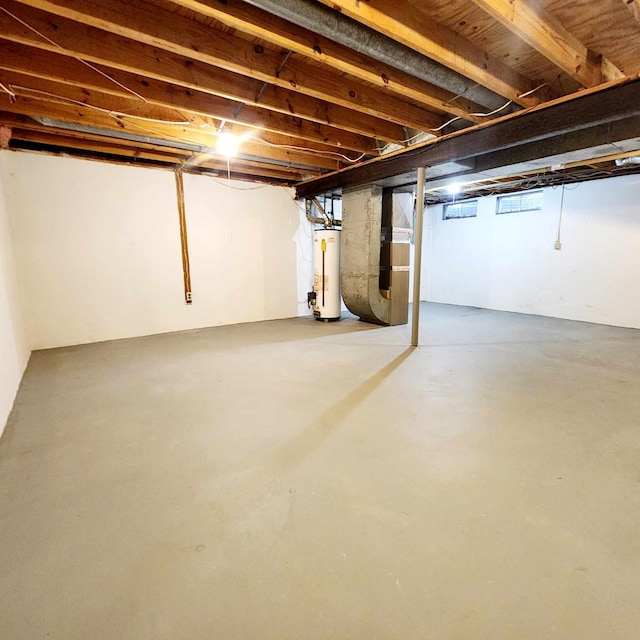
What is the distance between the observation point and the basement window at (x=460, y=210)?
6906mm

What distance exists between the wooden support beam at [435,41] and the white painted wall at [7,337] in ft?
9.30

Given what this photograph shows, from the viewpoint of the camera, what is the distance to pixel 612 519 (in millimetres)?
1305

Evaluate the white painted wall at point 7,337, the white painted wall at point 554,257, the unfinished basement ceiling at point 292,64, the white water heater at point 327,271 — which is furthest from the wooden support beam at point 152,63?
the white painted wall at point 554,257

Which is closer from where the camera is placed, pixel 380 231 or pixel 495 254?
pixel 380 231

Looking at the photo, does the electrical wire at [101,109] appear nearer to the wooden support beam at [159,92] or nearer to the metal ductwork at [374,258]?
the wooden support beam at [159,92]

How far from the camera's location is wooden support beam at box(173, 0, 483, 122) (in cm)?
170

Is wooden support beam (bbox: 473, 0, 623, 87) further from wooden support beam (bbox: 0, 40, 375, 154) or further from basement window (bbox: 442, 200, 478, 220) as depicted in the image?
basement window (bbox: 442, 200, 478, 220)

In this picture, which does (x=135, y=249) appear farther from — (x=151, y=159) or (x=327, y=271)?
(x=327, y=271)

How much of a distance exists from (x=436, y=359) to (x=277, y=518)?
244 centimetres

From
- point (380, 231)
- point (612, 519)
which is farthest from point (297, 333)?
point (612, 519)

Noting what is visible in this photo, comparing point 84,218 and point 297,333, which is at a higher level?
point 84,218

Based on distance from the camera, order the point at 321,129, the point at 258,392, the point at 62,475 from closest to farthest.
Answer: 1. the point at 62,475
2. the point at 258,392
3. the point at 321,129

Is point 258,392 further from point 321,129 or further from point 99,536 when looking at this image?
point 321,129

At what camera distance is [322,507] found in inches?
54.2
